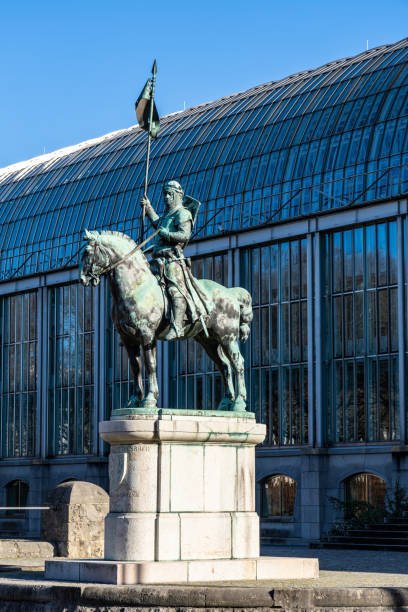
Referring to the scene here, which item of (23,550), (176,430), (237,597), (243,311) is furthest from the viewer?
(23,550)

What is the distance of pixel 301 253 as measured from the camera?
163ft

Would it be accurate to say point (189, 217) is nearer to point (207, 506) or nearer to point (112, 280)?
point (112, 280)

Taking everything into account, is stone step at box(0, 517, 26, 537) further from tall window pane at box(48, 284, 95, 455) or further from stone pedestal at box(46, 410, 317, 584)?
stone pedestal at box(46, 410, 317, 584)

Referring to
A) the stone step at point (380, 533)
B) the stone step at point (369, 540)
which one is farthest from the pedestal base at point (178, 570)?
the stone step at point (380, 533)

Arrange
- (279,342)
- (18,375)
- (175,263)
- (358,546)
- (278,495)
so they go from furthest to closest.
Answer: (18,375) < (279,342) < (278,495) < (358,546) < (175,263)

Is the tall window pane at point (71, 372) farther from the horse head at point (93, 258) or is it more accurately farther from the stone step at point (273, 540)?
the horse head at point (93, 258)

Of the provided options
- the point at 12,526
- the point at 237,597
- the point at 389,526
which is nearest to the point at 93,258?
the point at 237,597

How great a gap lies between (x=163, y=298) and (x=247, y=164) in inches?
1305

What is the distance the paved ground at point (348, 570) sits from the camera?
18.1 metres

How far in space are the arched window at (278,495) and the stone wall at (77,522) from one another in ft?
70.8

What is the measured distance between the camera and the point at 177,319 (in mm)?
20422

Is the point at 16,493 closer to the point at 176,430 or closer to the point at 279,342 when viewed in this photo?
the point at 279,342

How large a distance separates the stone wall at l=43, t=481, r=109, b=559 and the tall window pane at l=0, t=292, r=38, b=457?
3306 centimetres

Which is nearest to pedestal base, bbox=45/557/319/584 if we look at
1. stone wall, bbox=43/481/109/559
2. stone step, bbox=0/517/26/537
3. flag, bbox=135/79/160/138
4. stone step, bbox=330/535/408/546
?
stone wall, bbox=43/481/109/559
